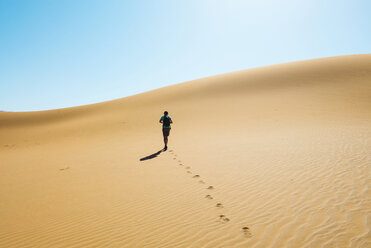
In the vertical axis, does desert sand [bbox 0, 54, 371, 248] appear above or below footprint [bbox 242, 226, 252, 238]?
above

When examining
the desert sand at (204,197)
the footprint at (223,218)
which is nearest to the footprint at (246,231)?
the desert sand at (204,197)

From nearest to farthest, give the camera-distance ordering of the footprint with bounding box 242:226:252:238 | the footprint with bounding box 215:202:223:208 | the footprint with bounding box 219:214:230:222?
the footprint with bounding box 242:226:252:238, the footprint with bounding box 219:214:230:222, the footprint with bounding box 215:202:223:208

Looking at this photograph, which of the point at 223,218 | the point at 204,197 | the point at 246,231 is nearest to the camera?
A: the point at 246,231

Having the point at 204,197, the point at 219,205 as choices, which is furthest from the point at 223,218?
the point at 204,197

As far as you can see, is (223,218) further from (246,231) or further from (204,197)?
(204,197)

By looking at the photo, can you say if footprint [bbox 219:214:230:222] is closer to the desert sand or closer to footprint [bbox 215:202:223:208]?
the desert sand

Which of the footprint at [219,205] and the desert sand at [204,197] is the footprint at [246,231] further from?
the footprint at [219,205]

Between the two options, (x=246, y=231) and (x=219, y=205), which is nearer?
(x=246, y=231)

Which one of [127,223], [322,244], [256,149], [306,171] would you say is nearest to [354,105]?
[256,149]

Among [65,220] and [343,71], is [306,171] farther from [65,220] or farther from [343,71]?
[343,71]

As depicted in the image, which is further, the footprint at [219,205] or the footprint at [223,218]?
the footprint at [219,205]

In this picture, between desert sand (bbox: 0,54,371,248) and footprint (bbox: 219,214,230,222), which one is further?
footprint (bbox: 219,214,230,222)

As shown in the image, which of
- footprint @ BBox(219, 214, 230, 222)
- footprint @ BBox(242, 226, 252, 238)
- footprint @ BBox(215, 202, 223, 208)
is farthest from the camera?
footprint @ BBox(215, 202, 223, 208)

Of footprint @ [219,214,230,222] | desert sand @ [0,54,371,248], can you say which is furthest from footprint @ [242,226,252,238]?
footprint @ [219,214,230,222]
